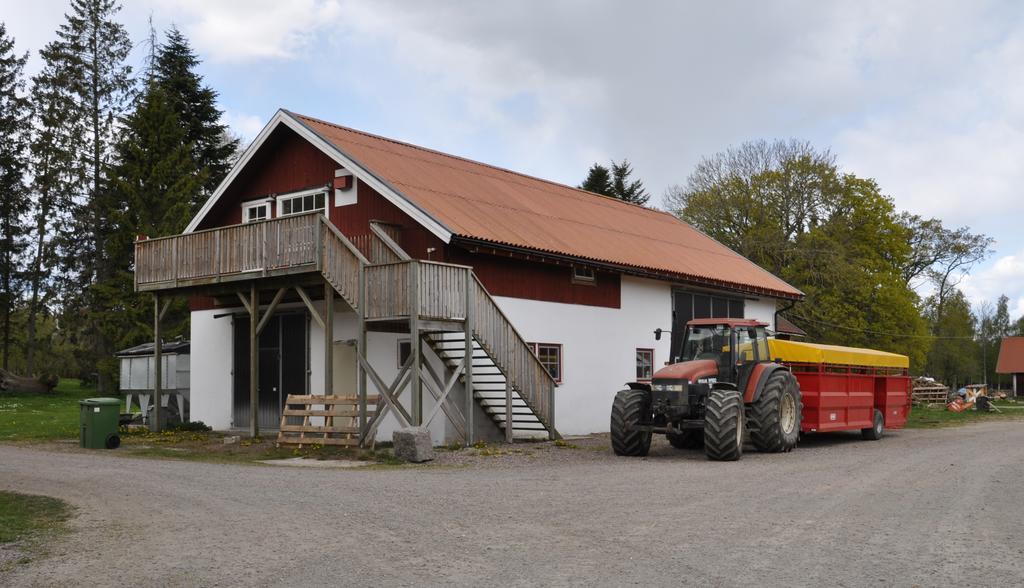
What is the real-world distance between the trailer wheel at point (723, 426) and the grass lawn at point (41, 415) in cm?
1534

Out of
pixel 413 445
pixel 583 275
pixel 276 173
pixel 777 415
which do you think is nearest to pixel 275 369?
pixel 276 173

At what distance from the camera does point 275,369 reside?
24250 millimetres

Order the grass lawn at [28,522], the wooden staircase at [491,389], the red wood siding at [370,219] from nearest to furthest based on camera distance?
the grass lawn at [28,522]
the wooden staircase at [491,389]
the red wood siding at [370,219]

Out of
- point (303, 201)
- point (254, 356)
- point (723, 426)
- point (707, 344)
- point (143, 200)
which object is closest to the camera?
point (723, 426)

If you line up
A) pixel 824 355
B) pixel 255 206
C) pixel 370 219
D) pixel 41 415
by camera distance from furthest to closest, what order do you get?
pixel 41 415
pixel 255 206
pixel 370 219
pixel 824 355

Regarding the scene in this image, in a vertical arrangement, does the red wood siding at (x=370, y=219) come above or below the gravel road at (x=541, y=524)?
above

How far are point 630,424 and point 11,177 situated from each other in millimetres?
38339

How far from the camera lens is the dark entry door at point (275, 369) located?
78.0 ft

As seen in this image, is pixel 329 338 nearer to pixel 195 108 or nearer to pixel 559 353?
pixel 559 353

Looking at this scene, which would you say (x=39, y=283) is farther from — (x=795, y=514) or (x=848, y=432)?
(x=795, y=514)

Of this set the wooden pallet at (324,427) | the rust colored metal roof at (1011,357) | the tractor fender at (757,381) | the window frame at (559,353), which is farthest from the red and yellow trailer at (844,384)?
the rust colored metal roof at (1011,357)

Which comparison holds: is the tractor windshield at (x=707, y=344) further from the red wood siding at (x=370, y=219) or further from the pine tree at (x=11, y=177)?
the pine tree at (x=11, y=177)

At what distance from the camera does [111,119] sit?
154ft

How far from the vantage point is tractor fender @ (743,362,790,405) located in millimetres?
18219
